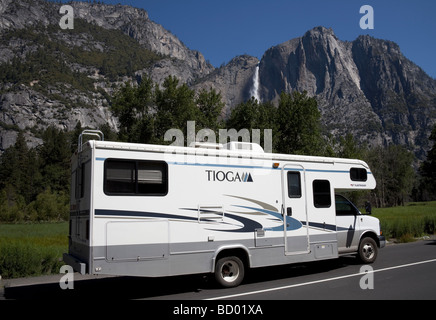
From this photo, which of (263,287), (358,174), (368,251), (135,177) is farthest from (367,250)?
(135,177)

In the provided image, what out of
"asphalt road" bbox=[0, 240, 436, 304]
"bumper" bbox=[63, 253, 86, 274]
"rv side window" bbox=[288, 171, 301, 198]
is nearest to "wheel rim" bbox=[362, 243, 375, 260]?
"asphalt road" bbox=[0, 240, 436, 304]

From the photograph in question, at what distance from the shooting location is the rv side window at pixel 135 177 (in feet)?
24.0

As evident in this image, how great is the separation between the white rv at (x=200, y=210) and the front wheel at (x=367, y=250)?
0.53 metres

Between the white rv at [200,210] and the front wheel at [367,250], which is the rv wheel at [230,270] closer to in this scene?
the white rv at [200,210]

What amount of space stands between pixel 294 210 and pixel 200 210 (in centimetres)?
258

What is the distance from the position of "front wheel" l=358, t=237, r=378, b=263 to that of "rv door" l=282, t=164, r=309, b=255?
2.45m

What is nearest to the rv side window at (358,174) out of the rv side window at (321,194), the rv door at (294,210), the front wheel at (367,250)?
the rv side window at (321,194)

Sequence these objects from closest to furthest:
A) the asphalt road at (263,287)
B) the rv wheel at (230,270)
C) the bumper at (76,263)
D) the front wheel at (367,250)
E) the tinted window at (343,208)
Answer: the bumper at (76,263) < the asphalt road at (263,287) < the rv wheel at (230,270) < the tinted window at (343,208) < the front wheel at (367,250)

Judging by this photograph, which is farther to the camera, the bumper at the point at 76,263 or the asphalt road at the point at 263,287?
the asphalt road at the point at 263,287

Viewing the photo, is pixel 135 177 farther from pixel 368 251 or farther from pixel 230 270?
pixel 368 251

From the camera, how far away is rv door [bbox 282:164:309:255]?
9.08 m

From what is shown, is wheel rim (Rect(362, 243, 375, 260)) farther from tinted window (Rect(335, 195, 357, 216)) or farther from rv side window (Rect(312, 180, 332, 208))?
rv side window (Rect(312, 180, 332, 208))

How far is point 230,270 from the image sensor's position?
841cm
